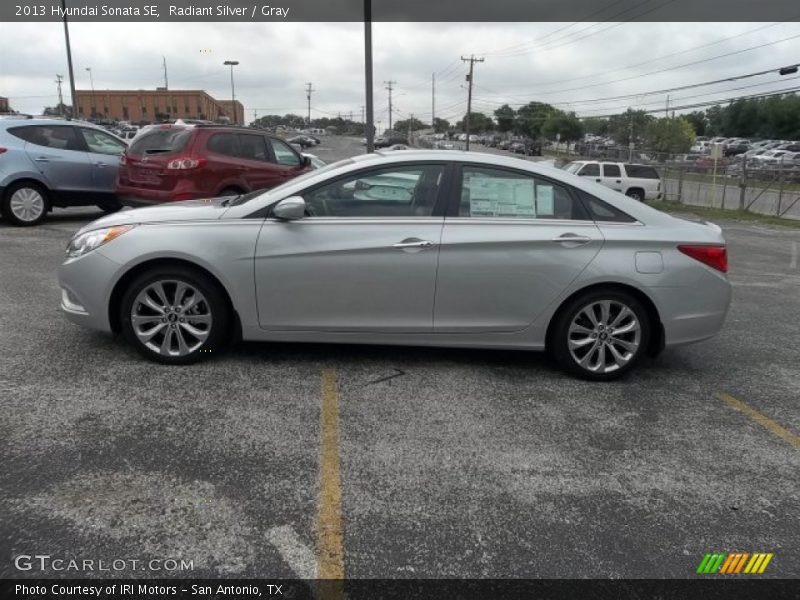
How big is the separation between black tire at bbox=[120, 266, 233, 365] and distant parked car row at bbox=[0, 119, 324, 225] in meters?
5.08

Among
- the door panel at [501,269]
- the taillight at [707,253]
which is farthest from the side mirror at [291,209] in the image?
the taillight at [707,253]

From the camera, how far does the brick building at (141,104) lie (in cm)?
9244

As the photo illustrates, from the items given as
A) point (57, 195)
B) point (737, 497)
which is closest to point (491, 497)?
point (737, 497)

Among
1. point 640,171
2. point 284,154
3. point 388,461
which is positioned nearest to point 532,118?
point 640,171

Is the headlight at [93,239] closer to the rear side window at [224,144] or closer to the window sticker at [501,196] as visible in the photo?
the window sticker at [501,196]

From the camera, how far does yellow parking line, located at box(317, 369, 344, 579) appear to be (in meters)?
2.62

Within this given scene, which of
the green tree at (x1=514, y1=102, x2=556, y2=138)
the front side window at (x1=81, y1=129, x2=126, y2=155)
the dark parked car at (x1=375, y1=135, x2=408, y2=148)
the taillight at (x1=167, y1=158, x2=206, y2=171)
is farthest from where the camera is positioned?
the green tree at (x1=514, y1=102, x2=556, y2=138)

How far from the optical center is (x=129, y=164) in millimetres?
9539

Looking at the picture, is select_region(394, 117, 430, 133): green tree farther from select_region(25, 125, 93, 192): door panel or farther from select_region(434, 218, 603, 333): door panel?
select_region(434, 218, 603, 333): door panel

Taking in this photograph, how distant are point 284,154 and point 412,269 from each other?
6840 millimetres

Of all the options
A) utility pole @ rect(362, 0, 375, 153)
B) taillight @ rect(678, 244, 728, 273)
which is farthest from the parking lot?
utility pole @ rect(362, 0, 375, 153)

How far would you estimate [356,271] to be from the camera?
4496 mm

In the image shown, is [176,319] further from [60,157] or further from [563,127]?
[563,127]

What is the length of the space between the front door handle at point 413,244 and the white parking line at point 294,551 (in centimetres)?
218
